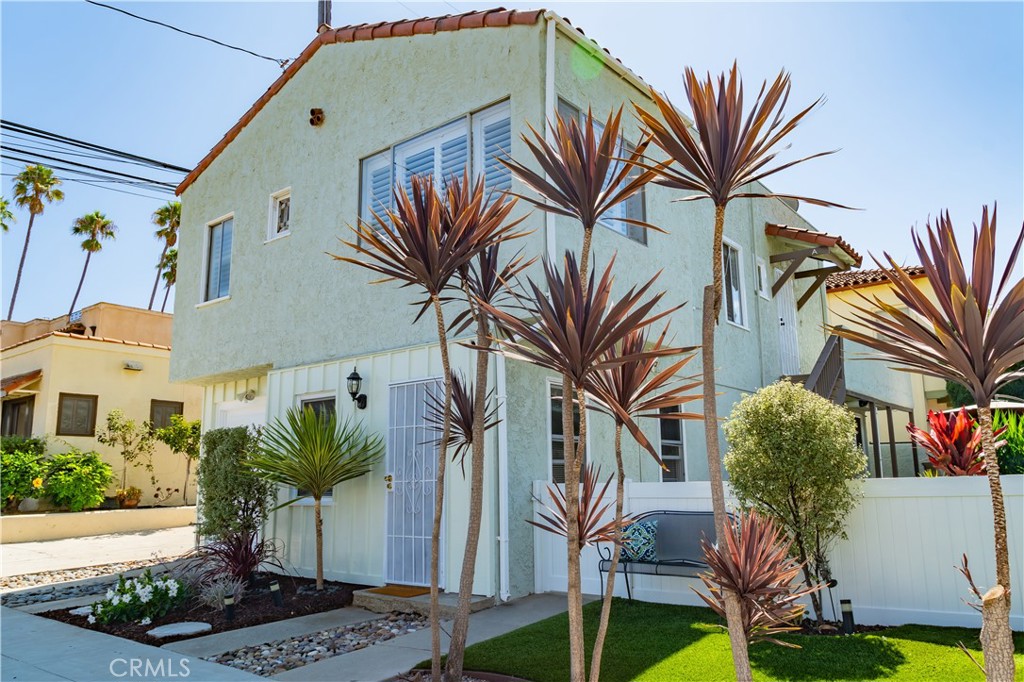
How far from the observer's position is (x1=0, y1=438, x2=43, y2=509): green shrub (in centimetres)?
1692

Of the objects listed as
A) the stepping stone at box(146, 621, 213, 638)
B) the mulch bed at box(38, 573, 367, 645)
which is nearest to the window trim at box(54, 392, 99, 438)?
the mulch bed at box(38, 573, 367, 645)

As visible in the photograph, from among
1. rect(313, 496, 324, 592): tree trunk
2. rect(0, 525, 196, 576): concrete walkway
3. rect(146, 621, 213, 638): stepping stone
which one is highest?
rect(313, 496, 324, 592): tree trunk

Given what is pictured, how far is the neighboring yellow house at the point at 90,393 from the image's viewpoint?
19891 millimetres

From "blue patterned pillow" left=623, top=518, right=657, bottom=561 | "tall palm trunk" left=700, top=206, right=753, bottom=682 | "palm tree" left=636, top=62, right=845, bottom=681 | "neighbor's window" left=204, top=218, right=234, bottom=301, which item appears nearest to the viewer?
"tall palm trunk" left=700, top=206, right=753, bottom=682

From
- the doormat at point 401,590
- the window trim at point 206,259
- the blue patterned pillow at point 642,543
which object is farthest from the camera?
the window trim at point 206,259

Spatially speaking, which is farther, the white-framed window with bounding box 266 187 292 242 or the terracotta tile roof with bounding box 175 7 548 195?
the white-framed window with bounding box 266 187 292 242

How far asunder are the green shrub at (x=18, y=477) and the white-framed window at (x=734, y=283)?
53.7 feet

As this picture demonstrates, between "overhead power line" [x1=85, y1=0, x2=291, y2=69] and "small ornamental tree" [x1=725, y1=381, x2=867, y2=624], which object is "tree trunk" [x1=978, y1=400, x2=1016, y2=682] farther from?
"overhead power line" [x1=85, y1=0, x2=291, y2=69]

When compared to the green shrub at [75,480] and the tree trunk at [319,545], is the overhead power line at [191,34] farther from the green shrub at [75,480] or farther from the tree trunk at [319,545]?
the green shrub at [75,480]

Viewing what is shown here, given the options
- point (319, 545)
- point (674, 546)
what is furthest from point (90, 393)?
point (674, 546)

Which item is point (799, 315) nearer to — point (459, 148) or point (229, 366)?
point (459, 148)

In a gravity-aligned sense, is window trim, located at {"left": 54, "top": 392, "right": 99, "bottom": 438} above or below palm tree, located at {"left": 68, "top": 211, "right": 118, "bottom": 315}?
below

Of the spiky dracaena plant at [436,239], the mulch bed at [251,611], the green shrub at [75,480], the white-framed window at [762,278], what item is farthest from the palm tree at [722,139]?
the green shrub at [75,480]

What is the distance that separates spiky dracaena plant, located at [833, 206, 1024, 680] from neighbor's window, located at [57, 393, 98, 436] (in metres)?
21.6
